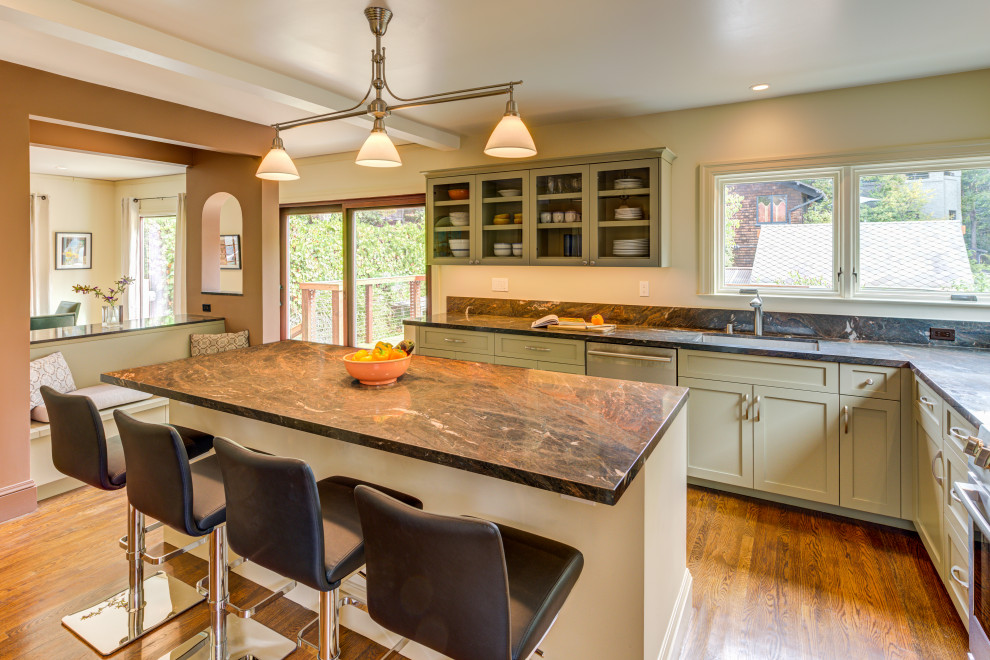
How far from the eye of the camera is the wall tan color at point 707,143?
3.16m

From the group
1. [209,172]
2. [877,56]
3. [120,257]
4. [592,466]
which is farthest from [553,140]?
[120,257]

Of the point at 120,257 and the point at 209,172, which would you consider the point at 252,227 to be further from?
the point at 120,257

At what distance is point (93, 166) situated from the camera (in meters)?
6.36

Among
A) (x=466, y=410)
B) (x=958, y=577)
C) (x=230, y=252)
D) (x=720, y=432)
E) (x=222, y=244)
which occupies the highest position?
(x=222, y=244)

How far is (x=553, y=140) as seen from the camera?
432 centimetres

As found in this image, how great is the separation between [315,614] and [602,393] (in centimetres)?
146

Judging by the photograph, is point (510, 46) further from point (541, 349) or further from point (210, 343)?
point (210, 343)

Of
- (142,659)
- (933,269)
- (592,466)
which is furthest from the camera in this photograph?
(933,269)

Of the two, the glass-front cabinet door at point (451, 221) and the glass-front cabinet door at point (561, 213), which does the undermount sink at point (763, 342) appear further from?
the glass-front cabinet door at point (451, 221)

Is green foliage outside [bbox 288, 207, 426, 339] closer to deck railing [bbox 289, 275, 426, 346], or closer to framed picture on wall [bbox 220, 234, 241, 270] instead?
deck railing [bbox 289, 275, 426, 346]

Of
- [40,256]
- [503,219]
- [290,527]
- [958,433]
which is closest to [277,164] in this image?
[290,527]

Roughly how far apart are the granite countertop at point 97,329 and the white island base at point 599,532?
111 inches

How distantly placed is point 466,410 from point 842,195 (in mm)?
2989

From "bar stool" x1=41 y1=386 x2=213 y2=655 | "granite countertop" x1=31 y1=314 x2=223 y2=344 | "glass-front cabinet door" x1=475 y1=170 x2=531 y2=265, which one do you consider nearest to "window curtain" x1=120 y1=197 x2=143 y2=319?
"granite countertop" x1=31 y1=314 x2=223 y2=344
